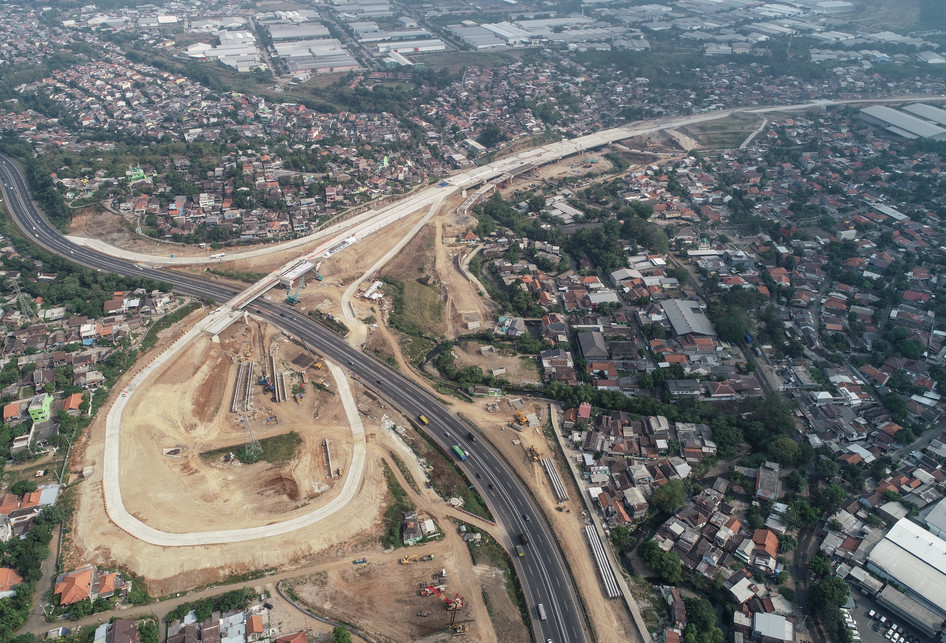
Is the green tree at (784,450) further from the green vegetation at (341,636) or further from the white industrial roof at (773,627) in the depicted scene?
the green vegetation at (341,636)

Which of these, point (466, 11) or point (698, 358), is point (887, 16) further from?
point (698, 358)

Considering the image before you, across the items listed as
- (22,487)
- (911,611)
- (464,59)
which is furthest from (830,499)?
(464,59)

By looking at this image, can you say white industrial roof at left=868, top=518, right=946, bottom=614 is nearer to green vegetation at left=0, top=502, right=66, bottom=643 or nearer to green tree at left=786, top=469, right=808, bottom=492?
green tree at left=786, top=469, right=808, bottom=492

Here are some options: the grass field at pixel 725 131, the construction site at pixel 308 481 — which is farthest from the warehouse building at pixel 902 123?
the construction site at pixel 308 481

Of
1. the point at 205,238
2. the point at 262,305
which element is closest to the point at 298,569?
the point at 262,305

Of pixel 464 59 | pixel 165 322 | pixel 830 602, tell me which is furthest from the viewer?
pixel 464 59

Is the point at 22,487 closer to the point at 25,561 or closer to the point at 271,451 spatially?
the point at 25,561

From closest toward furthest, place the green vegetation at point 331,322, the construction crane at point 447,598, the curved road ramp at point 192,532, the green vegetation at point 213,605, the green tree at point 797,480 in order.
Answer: the green vegetation at point 213,605
the construction crane at point 447,598
the curved road ramp at point 192,532
the green tree at point 797,480
the green vegetation at point 331,322
